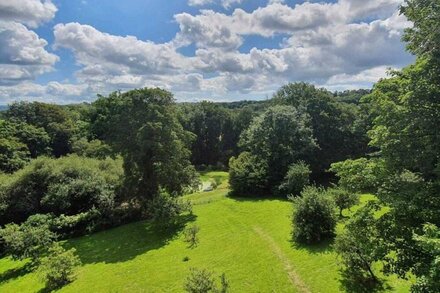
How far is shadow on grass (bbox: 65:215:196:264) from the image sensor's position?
2723 centimetres

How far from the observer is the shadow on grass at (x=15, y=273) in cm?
2622

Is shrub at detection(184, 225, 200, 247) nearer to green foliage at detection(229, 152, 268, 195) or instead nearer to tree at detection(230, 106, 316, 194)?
green foliage at detection(229, 152, 268, 195)

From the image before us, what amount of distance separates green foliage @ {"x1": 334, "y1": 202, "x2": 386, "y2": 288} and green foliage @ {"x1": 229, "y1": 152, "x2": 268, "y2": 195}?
22397 mm

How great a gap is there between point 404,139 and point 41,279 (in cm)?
2444

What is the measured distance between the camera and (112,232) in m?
33.5

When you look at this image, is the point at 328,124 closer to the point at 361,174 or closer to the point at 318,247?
the point at 318,247

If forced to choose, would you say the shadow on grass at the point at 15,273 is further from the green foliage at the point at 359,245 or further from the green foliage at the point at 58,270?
the green foliage at the point at 359,245

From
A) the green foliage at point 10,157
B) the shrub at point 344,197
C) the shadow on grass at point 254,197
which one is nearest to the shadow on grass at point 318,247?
the shrub at point 344,197

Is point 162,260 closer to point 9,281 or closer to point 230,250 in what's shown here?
point 230,250

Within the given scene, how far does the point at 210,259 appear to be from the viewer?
23703mm

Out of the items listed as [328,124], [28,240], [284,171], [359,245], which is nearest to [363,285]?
[359,245]

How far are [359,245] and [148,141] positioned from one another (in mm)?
22339

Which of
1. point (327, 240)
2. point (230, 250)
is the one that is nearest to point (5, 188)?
point (230, 250)

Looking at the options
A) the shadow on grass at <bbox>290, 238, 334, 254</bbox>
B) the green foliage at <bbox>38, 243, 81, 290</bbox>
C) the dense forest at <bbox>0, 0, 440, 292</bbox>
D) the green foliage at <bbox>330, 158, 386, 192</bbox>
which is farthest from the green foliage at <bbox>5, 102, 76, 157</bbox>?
the green foliage at <bbox>330, 158, 386, 192</bbox>
